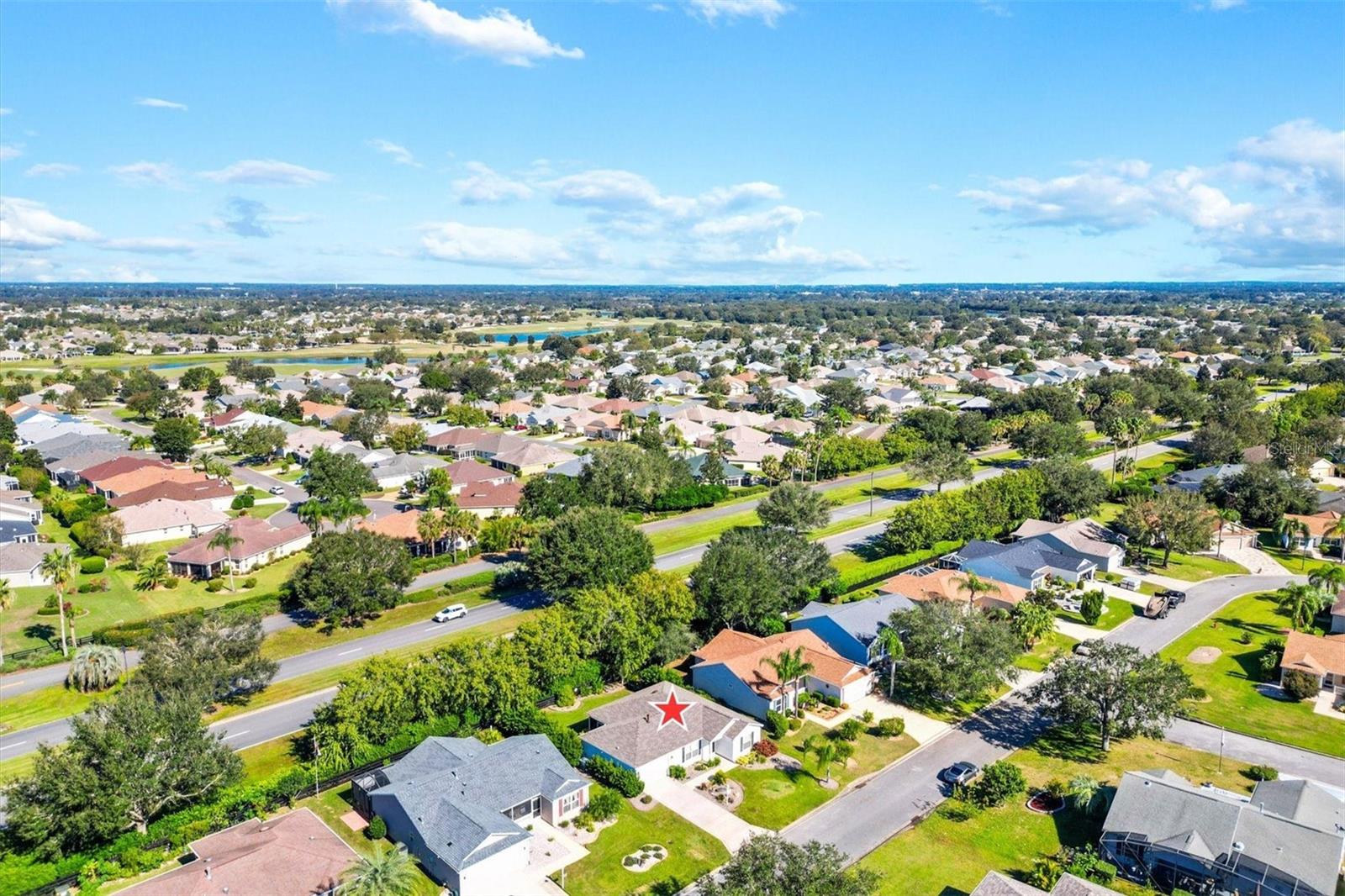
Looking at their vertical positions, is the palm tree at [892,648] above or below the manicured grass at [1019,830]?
above

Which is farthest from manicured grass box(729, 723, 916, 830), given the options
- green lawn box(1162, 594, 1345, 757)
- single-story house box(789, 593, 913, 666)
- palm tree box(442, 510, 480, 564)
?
palm tree box(442, 510, 480, 564)

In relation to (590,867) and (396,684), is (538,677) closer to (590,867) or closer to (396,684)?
(396,684)

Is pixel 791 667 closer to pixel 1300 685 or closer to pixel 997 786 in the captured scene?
pixel 997 786

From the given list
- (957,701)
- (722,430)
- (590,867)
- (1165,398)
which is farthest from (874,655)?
(1165,398)

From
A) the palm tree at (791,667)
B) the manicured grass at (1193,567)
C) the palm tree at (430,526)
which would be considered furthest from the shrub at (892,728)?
the palm tree at (430,526)

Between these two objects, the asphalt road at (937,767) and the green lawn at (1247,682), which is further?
the green lawn at (1247,682)

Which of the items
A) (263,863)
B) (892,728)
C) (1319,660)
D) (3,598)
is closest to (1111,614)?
(1319,660)

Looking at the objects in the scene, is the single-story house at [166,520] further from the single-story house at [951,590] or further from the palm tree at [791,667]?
the single-story house at [951,590]
